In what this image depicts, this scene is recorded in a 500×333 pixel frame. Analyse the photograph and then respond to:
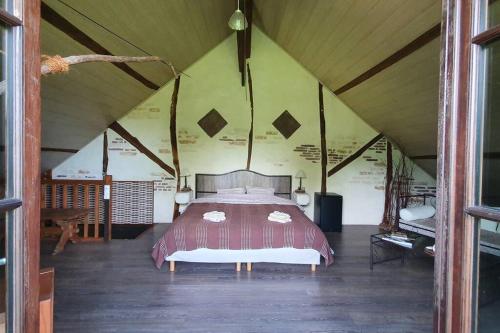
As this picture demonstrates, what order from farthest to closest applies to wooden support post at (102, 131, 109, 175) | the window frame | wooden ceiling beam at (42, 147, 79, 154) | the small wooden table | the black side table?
wooden support post at (102, 131, 109, 175), wooden ceiling beam at (42, 147, 79, 154), the small wooden table, the black side table, the window frame

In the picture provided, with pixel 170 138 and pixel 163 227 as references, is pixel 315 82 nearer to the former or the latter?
pixel 170 138

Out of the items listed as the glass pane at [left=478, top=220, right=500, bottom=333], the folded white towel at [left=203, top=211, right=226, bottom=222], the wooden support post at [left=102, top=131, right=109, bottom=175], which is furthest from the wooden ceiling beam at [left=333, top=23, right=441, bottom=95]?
the wooden support post at [left=102, top=131, right=109, bottom=175]

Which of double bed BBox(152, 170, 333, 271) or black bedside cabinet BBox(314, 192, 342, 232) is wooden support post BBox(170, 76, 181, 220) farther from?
black bedside cabinet BBox(314, 192, 342, 232)

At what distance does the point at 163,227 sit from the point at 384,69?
438 cm

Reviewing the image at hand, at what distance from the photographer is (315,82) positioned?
18.7 ft

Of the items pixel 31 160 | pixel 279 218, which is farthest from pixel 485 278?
pixel 279 218

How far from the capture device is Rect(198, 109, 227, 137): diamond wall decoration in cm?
565

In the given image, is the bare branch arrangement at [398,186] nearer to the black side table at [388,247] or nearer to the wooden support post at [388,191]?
the wooden support post at [388,191]

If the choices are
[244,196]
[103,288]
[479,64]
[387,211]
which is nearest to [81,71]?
[103,288]

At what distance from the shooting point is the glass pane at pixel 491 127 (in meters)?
0.82

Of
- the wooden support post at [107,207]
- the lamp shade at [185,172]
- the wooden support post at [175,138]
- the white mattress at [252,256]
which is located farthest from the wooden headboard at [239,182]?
the white mattress at [252,256]

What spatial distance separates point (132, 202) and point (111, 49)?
314 centimetres

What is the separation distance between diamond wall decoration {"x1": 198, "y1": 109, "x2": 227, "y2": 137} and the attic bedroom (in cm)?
3

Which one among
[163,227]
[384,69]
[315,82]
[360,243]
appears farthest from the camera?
[315,82]
